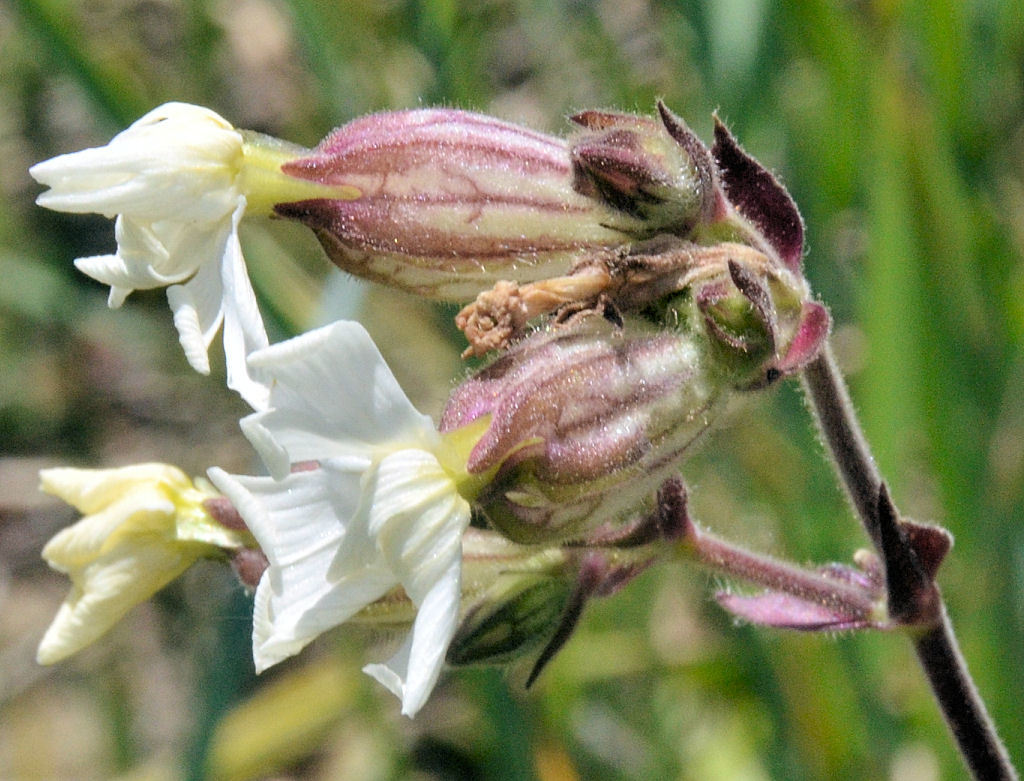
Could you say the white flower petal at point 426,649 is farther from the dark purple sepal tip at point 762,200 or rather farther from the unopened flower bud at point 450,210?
the dark purple sepal tip at point 762,200

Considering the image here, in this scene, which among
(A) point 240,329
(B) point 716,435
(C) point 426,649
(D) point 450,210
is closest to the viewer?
(C) point 426,649

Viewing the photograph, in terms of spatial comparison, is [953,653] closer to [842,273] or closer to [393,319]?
[842,273]

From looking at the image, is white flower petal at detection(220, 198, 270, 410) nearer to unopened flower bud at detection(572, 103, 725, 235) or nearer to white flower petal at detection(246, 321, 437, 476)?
white flower petal at detection(246, 321, 437, 476)

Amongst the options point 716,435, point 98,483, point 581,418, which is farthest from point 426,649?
point 716,435

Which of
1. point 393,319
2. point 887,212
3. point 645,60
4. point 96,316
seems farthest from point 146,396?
point 887,212

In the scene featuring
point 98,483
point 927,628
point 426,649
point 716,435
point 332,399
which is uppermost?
point 332,399

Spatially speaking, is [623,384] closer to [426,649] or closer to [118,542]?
[426,649]

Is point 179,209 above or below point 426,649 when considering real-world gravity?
above

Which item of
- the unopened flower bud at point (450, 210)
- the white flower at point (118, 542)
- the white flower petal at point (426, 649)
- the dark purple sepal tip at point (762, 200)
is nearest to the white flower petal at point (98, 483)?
the white flower at point (118, 542)
